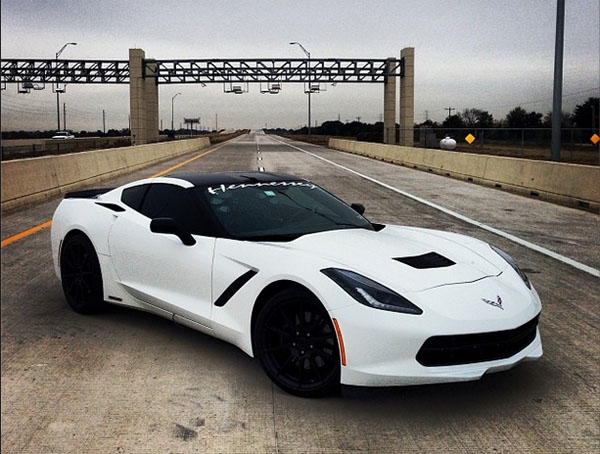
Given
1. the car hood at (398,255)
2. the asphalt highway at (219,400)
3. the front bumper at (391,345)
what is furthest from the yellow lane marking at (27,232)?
the front bumper at (391,345)

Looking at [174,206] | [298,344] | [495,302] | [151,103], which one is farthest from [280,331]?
[151,103]

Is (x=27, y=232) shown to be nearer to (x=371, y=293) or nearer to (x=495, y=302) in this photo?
(x=371, y=293)

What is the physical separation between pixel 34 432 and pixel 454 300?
7.33ft

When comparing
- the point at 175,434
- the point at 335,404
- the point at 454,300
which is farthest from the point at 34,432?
the point at 454,300

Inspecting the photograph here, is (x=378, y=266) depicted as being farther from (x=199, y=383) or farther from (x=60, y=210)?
(x=60, y=210)

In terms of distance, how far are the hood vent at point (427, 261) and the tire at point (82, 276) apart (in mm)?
2265

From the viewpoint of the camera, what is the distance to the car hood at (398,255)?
3898 mm

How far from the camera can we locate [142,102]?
6312 centimetres

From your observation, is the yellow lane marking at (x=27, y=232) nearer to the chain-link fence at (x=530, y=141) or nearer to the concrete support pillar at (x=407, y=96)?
the chain-link fence at (x=530, y=141)

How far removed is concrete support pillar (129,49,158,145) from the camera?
61.5 meters

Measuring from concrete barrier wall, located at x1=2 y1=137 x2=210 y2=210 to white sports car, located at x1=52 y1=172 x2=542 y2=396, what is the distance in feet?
10.4

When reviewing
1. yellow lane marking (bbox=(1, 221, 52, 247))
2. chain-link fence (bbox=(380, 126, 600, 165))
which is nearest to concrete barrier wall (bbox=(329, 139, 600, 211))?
yellow lane marking (bbox=(1, 221, 52, 247))

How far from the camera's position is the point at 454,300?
3.80 meters

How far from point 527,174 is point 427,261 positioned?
623 inches
